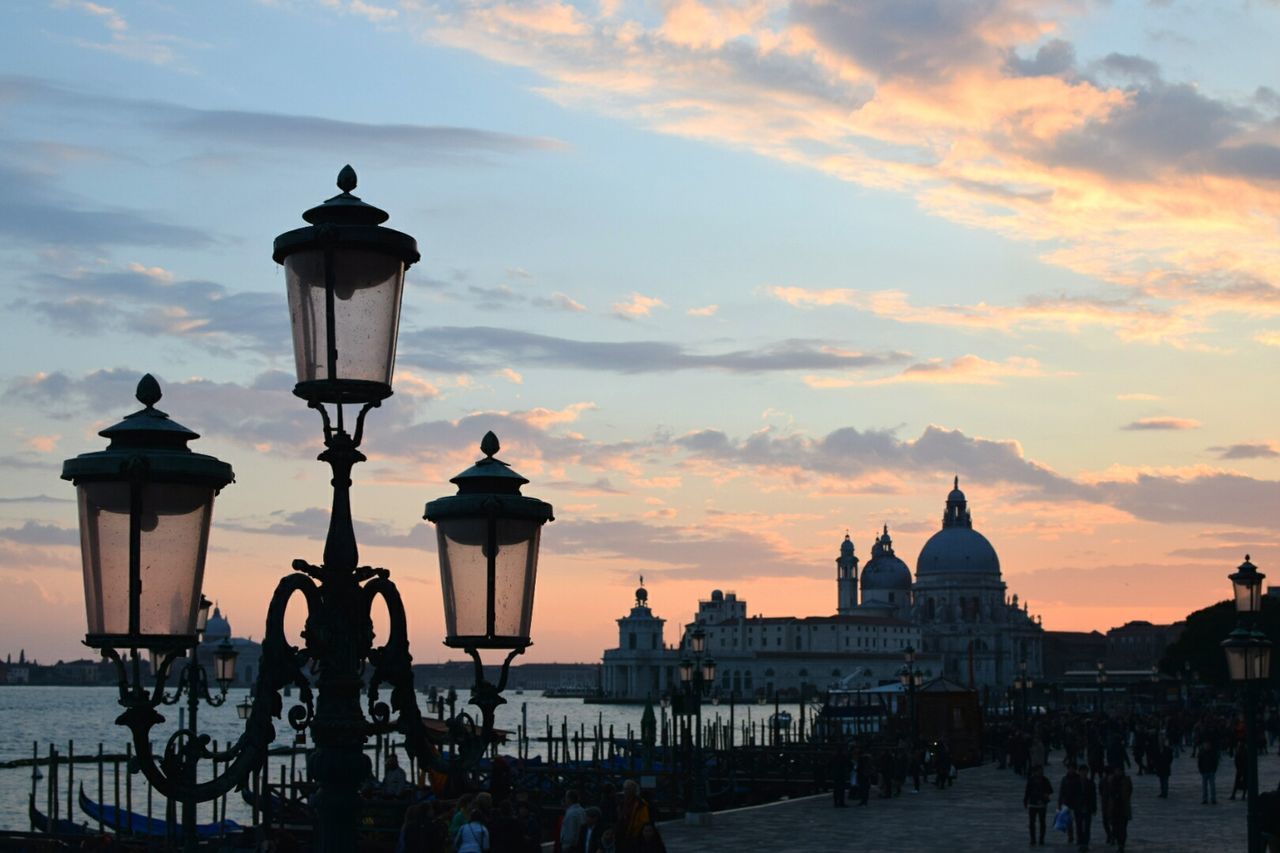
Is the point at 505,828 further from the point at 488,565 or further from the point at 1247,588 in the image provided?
the point at 1247,588

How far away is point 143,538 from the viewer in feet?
17.3

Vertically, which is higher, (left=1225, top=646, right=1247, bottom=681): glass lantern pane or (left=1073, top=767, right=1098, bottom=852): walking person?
(left=1225, top=646, right=1247, bottom=681): glass lantern pane

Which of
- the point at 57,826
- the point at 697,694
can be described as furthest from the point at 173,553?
the point at 697,694

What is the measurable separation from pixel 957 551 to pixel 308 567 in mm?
175971

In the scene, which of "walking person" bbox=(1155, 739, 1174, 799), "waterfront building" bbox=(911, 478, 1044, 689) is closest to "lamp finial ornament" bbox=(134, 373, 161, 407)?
"walking person" bbox=(1155, 739, 1174, 799)

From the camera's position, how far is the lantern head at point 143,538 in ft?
17.3

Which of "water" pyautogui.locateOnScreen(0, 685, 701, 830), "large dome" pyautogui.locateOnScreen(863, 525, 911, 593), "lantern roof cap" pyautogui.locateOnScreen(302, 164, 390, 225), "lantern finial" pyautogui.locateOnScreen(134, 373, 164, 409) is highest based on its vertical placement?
"large dome" pyautogui.locateOnScreen(863, 525, 911, 593)

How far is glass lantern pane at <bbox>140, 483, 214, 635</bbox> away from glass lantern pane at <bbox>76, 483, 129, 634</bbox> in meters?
0.06

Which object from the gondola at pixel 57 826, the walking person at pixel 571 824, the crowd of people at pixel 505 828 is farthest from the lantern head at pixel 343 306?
the gondola at pixel 57 826

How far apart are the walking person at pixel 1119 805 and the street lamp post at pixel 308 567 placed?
16.9m

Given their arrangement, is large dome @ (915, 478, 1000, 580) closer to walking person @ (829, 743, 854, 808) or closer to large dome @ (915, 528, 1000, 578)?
large dome @ (915, 528, 1000, 578)

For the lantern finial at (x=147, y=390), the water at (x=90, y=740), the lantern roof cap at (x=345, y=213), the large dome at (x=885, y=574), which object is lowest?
the water at (x=90, y=740)

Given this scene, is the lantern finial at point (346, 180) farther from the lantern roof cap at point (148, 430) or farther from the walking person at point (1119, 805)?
the walking person at point (1119, 805)

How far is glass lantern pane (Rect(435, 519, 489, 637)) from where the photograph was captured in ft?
21.0
